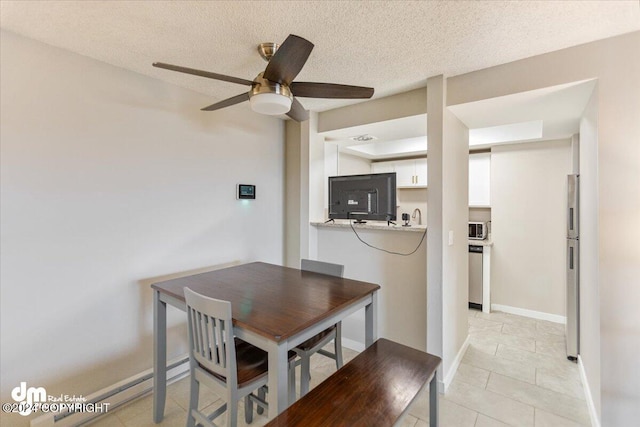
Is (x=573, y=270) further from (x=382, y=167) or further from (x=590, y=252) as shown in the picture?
(x=382, y=167)

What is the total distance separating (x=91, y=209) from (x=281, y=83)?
155 centimetres

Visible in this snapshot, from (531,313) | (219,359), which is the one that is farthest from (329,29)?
(531,313)

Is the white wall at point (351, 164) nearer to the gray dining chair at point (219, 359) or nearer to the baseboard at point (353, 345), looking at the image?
the baseboard at point (353, 345)

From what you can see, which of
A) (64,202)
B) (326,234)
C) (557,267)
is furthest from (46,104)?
(557,267)

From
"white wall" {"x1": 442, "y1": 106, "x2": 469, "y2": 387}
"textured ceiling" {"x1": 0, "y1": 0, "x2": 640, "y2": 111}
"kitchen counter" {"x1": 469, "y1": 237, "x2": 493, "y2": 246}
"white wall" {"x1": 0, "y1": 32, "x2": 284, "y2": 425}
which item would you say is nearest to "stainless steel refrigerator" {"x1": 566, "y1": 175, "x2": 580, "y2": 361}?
"white wall" {"x1": 442, "y1": 106, "x2": 469, "y2": 387}

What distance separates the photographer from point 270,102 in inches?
60.3

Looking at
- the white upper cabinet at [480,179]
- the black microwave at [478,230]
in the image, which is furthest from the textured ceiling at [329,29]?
the black microwave at [478,230]

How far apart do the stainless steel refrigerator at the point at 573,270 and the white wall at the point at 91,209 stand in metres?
3.12

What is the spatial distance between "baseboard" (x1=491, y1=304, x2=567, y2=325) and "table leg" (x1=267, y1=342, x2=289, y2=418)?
357cm

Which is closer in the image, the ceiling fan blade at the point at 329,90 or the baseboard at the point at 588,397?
the ceiling fan blade at the point at 329,90

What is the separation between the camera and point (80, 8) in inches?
57.1

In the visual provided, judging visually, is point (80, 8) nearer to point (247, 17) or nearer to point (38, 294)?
point (247, 17)

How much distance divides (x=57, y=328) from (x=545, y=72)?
3.52m

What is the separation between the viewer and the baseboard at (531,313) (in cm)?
340
